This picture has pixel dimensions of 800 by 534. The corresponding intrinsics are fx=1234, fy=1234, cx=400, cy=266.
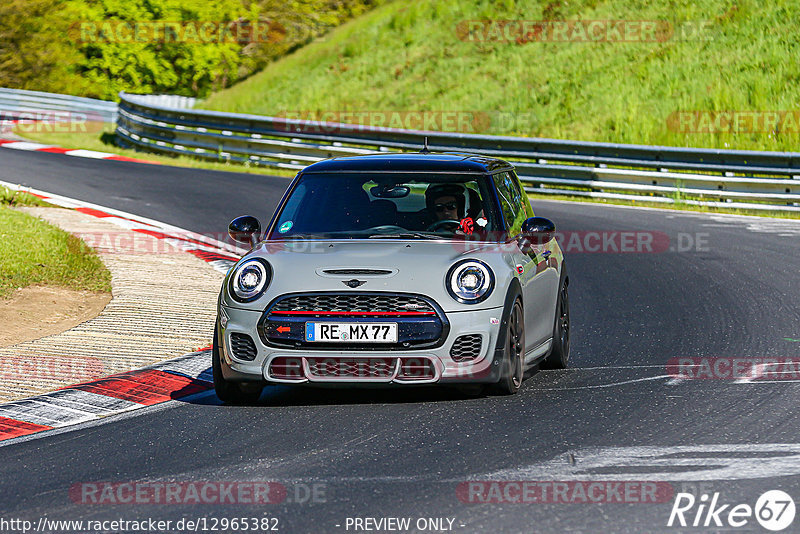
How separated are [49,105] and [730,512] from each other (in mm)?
34449

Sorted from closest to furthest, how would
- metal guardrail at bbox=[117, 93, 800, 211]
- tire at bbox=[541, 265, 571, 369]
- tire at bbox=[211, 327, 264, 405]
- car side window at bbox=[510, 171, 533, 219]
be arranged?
tire at bbox=[211, 327, 264, 405]
tire at bbox=[541, 265, 571, 369]
car side window at bbox=[510, 171, 533, 219]
metal guardrail at bbox=[117, 93, 800, 211]

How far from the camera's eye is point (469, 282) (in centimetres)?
733

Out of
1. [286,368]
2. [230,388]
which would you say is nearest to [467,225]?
[286,368]

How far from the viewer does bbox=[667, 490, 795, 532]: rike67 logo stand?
193 inches

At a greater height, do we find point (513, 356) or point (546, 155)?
point (513, 356)

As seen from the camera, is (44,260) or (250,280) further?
(44,260)

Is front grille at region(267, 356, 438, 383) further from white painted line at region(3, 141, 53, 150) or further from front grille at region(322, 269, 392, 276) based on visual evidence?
white painted line at region(3, 141, 53, 150)

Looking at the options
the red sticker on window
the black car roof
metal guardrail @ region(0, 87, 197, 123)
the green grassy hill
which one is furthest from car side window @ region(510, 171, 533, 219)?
metal guardrail @ region(0, 87, 197, 123)

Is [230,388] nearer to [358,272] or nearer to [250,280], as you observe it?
[250,280]

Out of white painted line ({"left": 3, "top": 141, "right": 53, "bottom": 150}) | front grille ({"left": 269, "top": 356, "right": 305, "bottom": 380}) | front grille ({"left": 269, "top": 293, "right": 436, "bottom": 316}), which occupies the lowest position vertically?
white painted line ({"left": 3, "top": 141, "right": 53, "bottom": 150})

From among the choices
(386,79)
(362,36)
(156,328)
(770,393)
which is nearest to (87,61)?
(362,36)

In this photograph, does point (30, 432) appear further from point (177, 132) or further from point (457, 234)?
point (177, 132)

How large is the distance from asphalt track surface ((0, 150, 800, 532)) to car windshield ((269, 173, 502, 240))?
1.06 meters

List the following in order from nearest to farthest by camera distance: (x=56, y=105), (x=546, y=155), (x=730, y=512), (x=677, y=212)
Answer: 1. (x=730, y=512)
2. (x=677, y=212)
3. (x=546, y=155)
4. (x=56, y=105)
